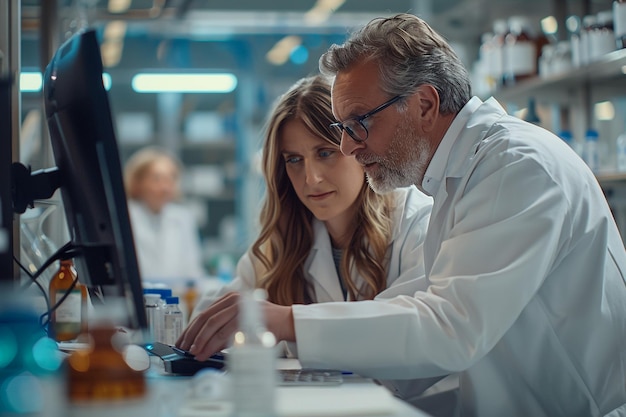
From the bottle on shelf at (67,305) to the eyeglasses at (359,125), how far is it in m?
0.71

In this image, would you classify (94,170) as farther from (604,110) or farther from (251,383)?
(604,110)

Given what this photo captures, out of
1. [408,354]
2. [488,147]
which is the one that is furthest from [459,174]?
[408,354]

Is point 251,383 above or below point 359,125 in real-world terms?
below

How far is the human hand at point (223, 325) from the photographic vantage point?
143cm

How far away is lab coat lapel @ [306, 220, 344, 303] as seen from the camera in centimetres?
220

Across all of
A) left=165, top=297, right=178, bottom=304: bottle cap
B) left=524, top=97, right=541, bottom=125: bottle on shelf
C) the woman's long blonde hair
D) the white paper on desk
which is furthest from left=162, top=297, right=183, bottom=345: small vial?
left=524, top=97, right=541, bottom=125: bottle on shelf

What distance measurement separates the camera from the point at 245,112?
770 cm

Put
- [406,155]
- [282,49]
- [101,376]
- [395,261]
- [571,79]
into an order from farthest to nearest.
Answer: [282,49] < [571,79] < [395,261] < [406,155] < [101,376]

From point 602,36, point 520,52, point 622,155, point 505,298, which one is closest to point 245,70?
point 520,52

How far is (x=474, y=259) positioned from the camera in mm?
1485

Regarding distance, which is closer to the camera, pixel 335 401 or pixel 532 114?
pixel 335 401

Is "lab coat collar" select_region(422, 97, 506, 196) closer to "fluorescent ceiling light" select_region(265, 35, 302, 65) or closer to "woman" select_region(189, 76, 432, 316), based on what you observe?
"woman" select_region(189, 76, 432, 316)

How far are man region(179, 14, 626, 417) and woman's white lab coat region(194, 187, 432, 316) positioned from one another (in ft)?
0.67

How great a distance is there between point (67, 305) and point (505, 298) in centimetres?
102
